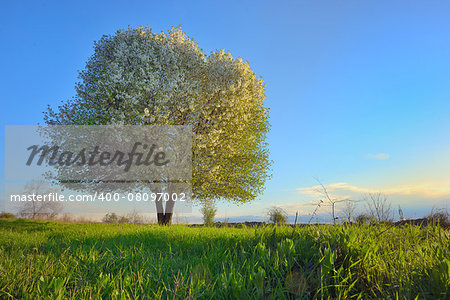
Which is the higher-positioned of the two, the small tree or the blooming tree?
the blooming tree

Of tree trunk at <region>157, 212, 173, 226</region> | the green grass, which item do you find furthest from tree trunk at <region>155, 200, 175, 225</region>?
the green grass

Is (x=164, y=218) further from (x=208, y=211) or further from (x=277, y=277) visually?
(x=277, y=277)

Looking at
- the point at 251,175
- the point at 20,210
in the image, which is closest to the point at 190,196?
the point at 251,175

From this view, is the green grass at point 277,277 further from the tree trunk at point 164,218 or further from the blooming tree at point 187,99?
the tree trunk at point 164,218

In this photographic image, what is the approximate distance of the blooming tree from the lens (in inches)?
666

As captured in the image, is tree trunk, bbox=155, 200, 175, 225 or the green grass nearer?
the green grass

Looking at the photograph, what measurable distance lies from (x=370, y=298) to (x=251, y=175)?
17459mm

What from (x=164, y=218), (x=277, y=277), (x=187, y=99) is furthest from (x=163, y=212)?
(x=277, y=277)

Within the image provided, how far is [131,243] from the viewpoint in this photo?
9.02 metres

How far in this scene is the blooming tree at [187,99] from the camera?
16922 millimetres

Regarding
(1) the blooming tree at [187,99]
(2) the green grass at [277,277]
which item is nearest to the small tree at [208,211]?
(1) the blooming tree at [187,99]

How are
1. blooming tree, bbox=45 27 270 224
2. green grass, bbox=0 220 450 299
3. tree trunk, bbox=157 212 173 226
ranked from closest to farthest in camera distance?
green grass, bbox=0 220 450 299 → blooming tree, bbox=45 27 270 224 → tree trunk, bbox=157 212 173 226

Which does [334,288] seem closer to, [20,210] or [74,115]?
[74,115]

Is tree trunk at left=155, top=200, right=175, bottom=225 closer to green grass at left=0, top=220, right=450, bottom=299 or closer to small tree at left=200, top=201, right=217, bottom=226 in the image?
small tree at left=200, top=201, right=217, bottom=226
